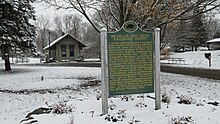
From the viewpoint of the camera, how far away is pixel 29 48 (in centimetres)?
2658

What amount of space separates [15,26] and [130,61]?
20884mm

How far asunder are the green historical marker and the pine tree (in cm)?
1946

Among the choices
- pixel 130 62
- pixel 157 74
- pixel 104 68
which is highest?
pixel 130 62

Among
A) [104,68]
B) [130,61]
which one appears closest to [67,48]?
[130,61]

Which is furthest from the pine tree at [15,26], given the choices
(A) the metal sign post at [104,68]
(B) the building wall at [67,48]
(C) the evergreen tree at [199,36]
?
(C) the evergreen tree at [199,36]

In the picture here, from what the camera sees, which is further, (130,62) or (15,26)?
(15,26)

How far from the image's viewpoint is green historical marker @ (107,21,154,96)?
253 inches

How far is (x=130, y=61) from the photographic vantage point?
21.4ft

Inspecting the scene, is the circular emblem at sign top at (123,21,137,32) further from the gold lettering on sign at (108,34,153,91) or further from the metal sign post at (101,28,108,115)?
the metal sign post at (101,28,108,115)

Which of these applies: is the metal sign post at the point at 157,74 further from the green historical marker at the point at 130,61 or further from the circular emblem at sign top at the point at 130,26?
→ the circular emblem at sign top at the point at 130,26

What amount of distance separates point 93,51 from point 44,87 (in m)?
52.2

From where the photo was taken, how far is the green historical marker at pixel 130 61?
6422mm

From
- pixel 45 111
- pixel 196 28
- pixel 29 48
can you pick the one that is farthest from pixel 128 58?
pixel 196 28

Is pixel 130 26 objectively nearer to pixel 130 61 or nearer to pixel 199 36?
pixel 130 61
